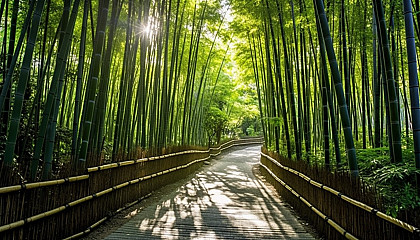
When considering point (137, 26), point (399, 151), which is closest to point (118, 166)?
point (137, 26)

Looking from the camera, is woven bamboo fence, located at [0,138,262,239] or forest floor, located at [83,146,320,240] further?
forest floor, located at [83,146,320,240]

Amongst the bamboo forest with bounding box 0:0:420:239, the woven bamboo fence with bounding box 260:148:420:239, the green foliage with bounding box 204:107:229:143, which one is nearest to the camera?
the woven bamboo fence with bounding box 260:148:420:239

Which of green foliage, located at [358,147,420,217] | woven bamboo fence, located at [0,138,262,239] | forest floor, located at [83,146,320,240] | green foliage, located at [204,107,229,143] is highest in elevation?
green foliage, located at [204,107,229,143]

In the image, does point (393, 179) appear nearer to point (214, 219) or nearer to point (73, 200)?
point (214, 219)

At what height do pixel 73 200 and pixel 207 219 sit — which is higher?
pixel 73 200

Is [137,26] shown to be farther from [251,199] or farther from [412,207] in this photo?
[412,207]

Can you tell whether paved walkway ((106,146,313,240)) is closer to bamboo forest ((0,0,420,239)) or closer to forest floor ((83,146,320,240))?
forest floor ((83,146,320,240))

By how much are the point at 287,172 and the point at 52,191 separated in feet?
10.2

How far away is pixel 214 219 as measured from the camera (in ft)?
10.5

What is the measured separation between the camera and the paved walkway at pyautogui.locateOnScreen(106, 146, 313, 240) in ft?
8.80

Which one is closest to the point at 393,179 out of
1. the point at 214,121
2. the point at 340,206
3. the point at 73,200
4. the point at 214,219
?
the point at 340,206

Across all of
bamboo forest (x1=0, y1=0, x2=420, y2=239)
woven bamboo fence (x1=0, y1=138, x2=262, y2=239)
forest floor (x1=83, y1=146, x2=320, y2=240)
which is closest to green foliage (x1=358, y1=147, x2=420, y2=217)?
bamboo forest (x1=0, y1=0, x2=420, y2=239)

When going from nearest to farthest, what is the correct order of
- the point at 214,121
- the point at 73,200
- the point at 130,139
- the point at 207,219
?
1. the point at 73,200
2. the point at 207,219
3. the point at 130,139
4. the point at 214,121

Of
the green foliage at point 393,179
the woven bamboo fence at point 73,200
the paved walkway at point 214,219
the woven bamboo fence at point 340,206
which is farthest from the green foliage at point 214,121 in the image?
the green foliage at point 393,179
